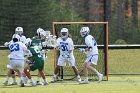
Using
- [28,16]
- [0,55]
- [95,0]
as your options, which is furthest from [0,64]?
[95,0]

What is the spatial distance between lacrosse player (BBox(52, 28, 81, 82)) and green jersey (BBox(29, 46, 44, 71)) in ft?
4.23

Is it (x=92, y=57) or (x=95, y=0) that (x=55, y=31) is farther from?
(x=95, y=0)

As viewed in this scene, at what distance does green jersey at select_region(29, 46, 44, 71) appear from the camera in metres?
21.3

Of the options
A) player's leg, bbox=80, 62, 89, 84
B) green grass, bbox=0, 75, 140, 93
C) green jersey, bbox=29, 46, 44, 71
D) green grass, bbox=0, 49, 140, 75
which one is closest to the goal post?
player's leg, bbox=80, 62, 89, 84

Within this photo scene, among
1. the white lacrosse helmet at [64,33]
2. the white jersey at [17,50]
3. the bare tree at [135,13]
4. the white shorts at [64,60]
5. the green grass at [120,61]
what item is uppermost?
the bare tree at [135,13]

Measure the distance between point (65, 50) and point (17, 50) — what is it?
2102 millimetres

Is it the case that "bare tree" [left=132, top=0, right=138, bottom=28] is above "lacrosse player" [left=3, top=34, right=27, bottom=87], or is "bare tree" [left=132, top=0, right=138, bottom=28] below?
above

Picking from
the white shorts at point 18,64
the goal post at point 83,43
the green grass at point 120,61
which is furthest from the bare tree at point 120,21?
the white shorts at point 18,64

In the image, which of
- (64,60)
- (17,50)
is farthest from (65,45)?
(17,50)

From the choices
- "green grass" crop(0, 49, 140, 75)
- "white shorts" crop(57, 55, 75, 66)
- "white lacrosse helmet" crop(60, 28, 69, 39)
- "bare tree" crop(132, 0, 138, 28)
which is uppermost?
"bare tree" crop(132, 0, 138, 28)

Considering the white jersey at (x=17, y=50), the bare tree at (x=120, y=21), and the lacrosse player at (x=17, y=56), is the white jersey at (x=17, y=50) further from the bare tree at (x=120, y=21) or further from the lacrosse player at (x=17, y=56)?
the bare tree at (x=120, y=21)

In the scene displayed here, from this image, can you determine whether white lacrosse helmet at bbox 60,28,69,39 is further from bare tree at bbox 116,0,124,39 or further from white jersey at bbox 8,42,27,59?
bare tree at bbox 116,0,124,39

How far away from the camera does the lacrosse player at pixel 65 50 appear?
883 inches

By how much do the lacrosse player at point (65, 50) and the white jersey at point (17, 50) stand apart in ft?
5.82
